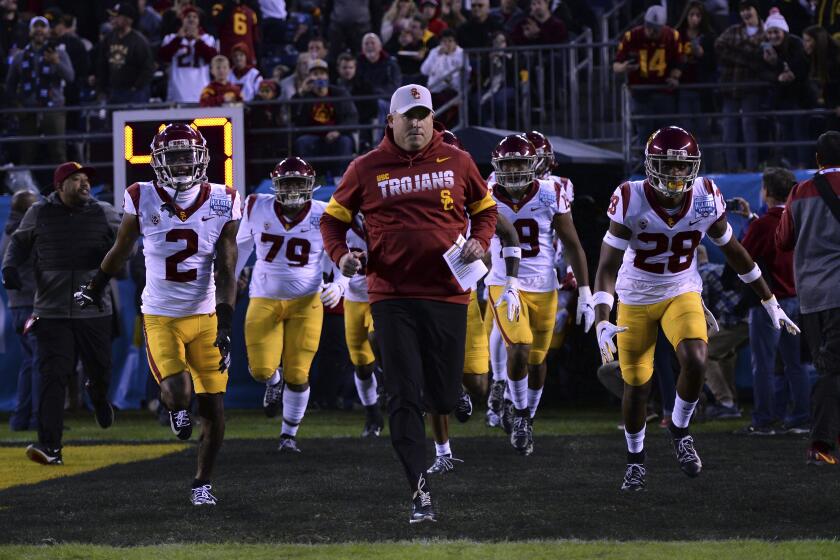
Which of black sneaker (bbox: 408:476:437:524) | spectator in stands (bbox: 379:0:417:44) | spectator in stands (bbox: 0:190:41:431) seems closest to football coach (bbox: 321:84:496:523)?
black sneaker (bbox: 408:476:437:524)

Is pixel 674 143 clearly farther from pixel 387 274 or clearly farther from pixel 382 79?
pixel 382 79

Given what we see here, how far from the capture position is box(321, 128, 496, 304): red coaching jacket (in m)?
6.76

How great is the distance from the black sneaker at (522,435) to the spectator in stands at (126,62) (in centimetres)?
782

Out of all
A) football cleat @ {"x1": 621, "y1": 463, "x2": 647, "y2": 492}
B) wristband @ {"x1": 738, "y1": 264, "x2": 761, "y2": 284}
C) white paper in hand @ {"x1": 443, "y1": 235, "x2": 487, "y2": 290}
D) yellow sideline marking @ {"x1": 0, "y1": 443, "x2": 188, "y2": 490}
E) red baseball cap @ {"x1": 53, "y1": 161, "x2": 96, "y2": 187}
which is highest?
red baseball cap @ {"x1": 53, "y1": 161, "x2": 96, "y2": 187}

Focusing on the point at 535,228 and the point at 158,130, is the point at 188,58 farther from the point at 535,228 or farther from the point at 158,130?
the point at 535,228

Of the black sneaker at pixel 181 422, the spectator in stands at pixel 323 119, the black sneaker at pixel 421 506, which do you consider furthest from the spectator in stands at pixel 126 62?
the black sneaker at pixel 421 506

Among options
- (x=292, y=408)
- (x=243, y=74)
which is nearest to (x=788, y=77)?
(x=292, y=408)

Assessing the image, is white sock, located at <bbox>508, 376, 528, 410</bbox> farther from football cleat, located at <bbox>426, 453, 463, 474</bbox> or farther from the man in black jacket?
the man in black jacket

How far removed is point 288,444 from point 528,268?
→ 218 cm

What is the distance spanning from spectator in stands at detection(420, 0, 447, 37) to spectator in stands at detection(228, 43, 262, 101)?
2.13 meters

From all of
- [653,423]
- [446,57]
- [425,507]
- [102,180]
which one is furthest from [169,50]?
[425,507]

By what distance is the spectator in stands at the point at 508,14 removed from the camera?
15.6m

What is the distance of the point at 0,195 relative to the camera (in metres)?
15.0

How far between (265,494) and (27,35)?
10.9 metres
